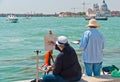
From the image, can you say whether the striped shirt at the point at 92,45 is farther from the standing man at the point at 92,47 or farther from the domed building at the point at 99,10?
the domed building at the point at 99,10

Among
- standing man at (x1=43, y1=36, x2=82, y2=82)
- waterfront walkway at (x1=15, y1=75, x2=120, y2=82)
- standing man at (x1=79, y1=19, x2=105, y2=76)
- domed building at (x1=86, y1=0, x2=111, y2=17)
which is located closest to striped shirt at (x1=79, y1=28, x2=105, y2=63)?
standing man at (x1=79, y1=19, x2=105, y2=76)

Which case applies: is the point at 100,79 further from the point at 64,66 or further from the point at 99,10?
the point at 99,10

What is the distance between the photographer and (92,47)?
795 cm

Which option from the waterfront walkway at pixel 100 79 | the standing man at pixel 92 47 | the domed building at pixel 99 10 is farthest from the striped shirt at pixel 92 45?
the domed building at pixel 99 10

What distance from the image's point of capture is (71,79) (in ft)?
22.5

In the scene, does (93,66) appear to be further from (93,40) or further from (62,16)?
(62,16)

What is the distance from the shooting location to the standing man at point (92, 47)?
25.8 ft

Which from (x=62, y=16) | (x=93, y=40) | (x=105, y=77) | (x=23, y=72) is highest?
(x=93, y=40)

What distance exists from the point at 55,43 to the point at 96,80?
101 cm

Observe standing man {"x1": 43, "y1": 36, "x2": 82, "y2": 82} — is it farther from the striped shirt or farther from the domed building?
the domed building

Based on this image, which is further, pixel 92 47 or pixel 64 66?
pixel 92 47

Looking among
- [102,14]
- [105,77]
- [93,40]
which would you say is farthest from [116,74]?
[102,14]

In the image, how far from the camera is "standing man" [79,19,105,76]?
7875 mm

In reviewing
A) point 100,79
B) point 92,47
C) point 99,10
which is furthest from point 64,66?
point 99,10
